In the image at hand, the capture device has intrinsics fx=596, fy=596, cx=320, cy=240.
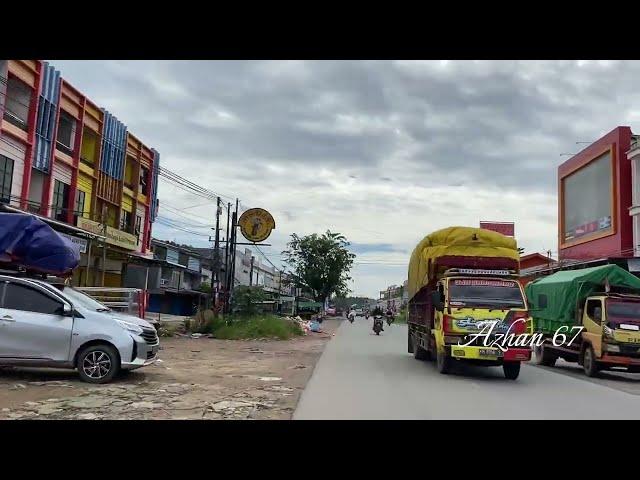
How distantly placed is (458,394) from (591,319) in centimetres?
615

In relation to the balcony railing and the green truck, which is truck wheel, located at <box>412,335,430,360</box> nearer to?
the green truck

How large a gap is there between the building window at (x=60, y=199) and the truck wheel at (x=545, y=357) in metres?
19.0

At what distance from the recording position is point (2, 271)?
1111 centimetres

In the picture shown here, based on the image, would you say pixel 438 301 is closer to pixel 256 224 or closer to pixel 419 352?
pixel 419 352

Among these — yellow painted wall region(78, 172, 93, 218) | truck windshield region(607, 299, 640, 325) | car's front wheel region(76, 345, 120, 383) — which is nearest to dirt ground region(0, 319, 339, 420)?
car's front wheel region(76, 345, 120, 383)

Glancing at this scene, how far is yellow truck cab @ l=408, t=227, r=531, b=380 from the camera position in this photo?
12570 millimetres

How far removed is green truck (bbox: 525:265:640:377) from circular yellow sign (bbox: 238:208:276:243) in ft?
56.2

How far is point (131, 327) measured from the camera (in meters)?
10.8

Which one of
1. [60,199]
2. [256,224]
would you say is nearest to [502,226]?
[256,224]
